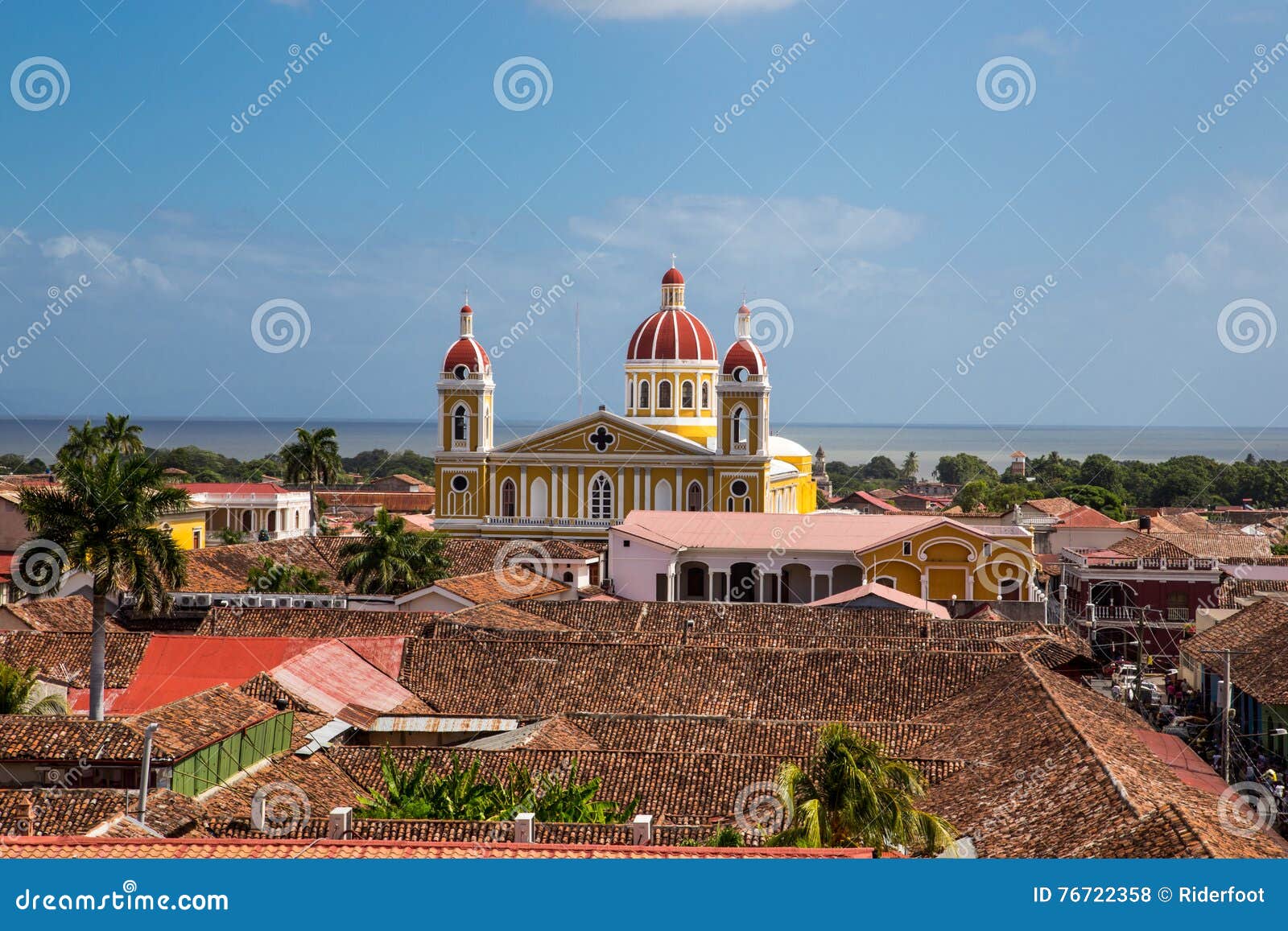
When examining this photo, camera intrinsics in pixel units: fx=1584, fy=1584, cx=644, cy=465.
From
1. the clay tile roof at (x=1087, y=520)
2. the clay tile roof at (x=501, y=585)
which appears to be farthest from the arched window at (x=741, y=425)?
the clay tile roof at (x=501, y=585)

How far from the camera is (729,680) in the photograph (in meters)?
25.1

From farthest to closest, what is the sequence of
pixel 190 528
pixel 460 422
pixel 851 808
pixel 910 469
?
pixel 910 469 < pixel 460 422 < pixel 190 528 < pixel 851 808

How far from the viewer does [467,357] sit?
194 feet

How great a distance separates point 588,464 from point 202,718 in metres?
39.3

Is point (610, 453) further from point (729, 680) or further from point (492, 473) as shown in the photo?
point (729, 680)

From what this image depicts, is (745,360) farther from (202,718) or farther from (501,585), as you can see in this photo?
(202,718)

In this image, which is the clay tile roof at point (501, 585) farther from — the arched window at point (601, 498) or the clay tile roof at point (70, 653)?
the arched window at point (601, 498)

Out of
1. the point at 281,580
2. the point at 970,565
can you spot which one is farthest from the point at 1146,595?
the point at 281,580

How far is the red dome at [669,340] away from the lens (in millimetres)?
61969

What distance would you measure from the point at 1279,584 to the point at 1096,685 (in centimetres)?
1227

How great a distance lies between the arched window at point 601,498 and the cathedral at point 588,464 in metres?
0.04

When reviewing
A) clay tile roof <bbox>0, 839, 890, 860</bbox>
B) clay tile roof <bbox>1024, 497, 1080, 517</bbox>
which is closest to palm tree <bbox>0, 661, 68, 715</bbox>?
clay tile roof <bbox>0, 839, 890, 860</bbox>

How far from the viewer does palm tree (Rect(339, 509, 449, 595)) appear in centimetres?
3847

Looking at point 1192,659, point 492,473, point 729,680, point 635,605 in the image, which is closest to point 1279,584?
point 1192,659
